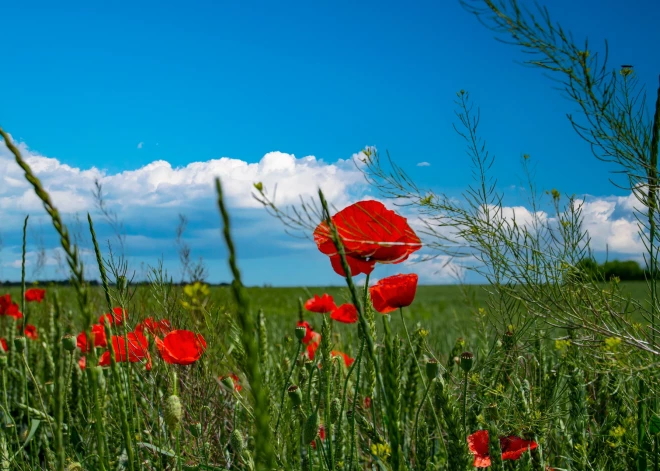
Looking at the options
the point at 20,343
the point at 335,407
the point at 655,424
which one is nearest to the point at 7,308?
the point at 20,343

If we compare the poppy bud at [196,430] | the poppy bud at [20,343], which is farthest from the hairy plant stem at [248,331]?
the poppy bud at [20,343]

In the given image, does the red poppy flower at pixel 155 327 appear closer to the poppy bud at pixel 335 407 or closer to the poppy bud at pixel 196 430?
the poppy bud at pixel 196 430

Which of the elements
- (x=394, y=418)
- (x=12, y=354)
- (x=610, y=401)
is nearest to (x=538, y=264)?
(x=610, y=401)

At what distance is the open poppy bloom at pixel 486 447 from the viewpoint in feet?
4.27

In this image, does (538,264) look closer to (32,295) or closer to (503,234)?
(503,234)

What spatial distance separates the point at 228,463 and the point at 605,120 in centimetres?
137

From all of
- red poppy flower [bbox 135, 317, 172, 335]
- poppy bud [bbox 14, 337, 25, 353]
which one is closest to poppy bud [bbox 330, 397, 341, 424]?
red poppy flower [bbox 135, 317, 172, 335]

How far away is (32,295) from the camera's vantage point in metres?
4.27

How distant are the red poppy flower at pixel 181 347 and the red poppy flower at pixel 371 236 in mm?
563

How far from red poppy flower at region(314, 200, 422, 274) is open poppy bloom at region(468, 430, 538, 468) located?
53 centimetres

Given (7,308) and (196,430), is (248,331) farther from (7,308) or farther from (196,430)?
(7,308)

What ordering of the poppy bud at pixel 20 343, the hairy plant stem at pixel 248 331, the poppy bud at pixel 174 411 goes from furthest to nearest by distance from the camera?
the poppy bud at pixel 20 343, the poppy bud at pixel 174 411, the hairy plant stem at pixel 248 331

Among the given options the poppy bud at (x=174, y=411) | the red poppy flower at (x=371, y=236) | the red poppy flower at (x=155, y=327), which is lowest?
the poppy bud at (x=174, y=411)

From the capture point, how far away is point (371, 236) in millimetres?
1218
